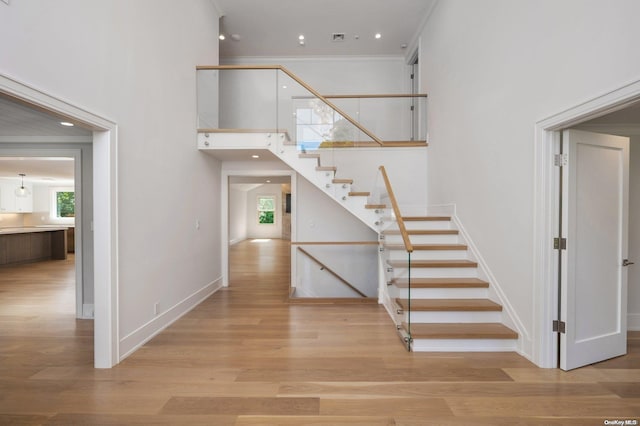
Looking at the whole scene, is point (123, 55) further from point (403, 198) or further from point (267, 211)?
point (267, 211)

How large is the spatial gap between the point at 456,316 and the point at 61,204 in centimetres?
1541

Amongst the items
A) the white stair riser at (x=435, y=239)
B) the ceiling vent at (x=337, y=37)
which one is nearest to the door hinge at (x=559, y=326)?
the white stair riser at (x=435, y=239)

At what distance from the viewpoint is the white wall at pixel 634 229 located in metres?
3.82

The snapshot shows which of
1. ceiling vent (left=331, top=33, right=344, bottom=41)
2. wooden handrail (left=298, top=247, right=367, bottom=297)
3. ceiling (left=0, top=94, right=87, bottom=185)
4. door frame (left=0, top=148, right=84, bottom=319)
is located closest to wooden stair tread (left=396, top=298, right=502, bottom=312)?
wooden handrail (left=298, top=247, right=367, bottom=297)

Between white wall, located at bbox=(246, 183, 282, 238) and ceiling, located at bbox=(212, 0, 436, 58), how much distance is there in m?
10.0

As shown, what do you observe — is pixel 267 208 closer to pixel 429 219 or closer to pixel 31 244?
pixel 31 244

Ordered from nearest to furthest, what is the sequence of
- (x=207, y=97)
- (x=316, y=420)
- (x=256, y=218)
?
(x=316, y=420)
(x=207, y=97)
(x=256, y=218)

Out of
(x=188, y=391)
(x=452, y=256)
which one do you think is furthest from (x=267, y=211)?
(x=188, y=391)

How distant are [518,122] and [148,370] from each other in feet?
14.8

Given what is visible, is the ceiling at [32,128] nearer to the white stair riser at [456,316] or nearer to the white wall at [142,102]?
the white wall at [142,102]

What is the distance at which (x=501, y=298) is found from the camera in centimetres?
350

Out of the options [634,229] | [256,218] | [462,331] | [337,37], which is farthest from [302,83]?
[256,218]

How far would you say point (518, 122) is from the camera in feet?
10.4

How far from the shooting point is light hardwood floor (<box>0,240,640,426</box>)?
2.22m
